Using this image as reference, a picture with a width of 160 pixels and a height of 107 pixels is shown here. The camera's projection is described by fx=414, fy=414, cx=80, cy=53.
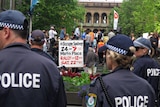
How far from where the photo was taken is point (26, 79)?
364cm

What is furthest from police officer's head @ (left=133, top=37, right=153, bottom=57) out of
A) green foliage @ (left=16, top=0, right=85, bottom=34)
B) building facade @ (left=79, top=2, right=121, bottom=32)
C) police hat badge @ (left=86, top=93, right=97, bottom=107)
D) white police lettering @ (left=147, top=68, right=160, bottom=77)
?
building facade @ (left=79, top=2, right=121, bottom=32)

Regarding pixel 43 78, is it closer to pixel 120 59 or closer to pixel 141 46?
pixel 120 59

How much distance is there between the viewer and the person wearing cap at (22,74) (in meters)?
3.62

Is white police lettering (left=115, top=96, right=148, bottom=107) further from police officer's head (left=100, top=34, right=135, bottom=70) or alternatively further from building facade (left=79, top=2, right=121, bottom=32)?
building facade (left=79, top=2, right=121, bottom=32)

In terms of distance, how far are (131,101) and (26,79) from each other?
45.9 inches

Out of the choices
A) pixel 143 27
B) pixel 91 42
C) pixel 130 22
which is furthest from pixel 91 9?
pixel 91 42

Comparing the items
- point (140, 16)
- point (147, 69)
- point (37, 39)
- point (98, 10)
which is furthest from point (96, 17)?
point (147, 69)

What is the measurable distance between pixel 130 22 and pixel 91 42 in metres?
60.5

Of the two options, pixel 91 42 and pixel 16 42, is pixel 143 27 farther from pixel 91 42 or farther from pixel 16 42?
pixel 16 42

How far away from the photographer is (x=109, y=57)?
14.1ft

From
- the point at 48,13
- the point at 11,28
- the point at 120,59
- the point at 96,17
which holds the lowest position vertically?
the point at 96,17

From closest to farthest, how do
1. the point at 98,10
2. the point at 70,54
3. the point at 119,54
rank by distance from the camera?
the point at 119,54
the point at 70,54
the point at 98,10

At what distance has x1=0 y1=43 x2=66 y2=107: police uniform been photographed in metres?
3.62

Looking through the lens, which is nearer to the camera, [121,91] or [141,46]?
[121,91]
